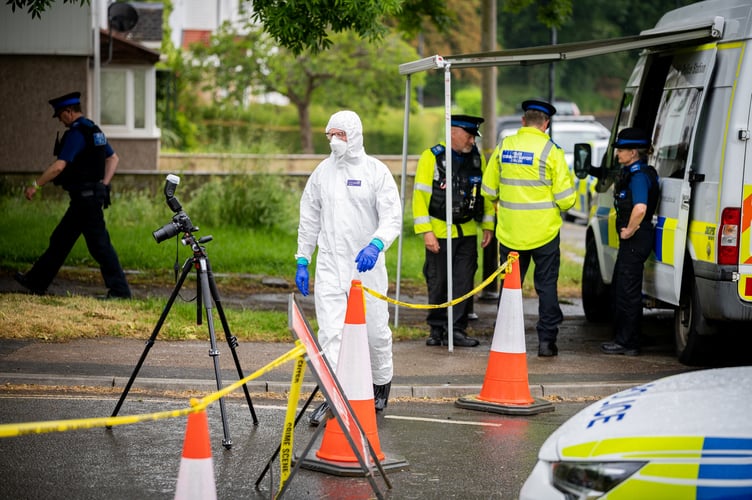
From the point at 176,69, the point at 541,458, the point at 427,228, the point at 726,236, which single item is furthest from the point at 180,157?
the point at 541,458

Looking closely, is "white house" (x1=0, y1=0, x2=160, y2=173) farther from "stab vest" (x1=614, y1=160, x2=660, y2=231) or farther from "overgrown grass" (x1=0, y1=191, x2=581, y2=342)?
"stab vest" (x1=614, y1=160, x2=660, y2=231)

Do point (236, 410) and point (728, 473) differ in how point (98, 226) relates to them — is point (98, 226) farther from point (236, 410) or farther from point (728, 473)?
point (728, 473)

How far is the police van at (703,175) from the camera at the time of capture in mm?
9102

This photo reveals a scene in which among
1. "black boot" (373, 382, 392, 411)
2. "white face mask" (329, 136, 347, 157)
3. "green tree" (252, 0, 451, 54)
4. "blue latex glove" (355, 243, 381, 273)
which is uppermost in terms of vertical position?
"green tree" (252, 0, 451, 54)

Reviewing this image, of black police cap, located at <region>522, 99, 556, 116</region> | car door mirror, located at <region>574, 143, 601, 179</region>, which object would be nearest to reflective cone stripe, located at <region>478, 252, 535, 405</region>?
black police cap, located at <region>522, 99, 556, 116</region>

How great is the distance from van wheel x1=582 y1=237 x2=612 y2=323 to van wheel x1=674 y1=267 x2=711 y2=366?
2104 mm

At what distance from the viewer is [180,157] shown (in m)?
25.4

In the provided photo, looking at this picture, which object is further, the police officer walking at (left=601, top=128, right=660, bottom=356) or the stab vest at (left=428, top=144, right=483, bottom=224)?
the stab vest at (left=428, top=144, right=483, bottom=224)

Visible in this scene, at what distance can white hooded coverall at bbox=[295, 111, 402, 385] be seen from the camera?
7.61 m

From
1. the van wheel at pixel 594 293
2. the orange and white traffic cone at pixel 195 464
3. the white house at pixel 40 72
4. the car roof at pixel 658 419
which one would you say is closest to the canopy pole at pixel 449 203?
the van wheel at pixel 594 293

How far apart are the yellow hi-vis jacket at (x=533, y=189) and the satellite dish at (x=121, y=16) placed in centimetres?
1514

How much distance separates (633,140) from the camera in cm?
1035

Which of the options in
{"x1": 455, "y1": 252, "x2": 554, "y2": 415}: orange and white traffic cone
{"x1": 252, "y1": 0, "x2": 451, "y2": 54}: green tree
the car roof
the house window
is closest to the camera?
the car roof

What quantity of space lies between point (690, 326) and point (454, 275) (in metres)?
2.16
